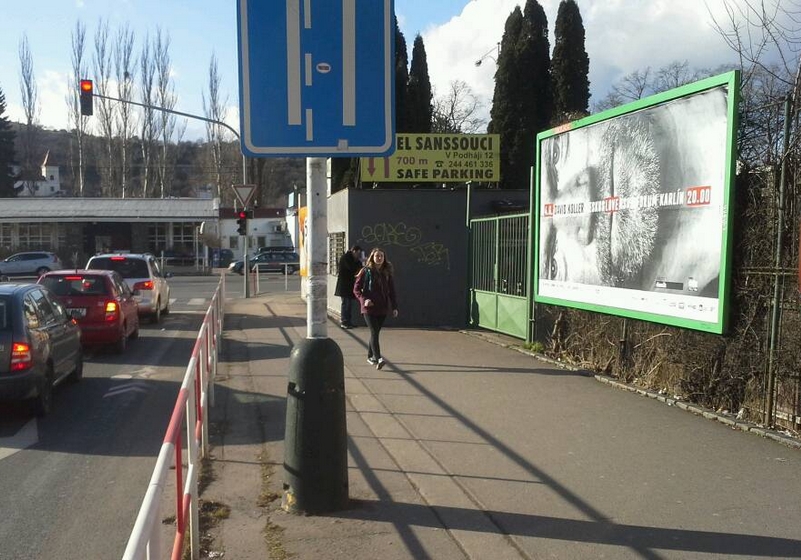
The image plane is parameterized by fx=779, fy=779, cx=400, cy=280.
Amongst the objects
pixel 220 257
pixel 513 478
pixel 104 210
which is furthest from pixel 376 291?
pixel 220 257

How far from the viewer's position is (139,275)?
19094mm

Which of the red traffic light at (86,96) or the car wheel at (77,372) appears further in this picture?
the red traffic light at (86,96)

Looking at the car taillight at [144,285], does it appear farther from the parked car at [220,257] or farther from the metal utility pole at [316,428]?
the parked car at [220,257]

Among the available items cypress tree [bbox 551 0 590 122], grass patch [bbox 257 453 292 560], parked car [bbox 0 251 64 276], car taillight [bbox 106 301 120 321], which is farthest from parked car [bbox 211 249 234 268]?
grass patch [bbox 257 453 292 560]

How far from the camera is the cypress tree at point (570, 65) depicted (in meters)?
33.6

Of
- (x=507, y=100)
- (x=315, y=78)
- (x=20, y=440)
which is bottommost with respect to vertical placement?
(x=20, y=440)

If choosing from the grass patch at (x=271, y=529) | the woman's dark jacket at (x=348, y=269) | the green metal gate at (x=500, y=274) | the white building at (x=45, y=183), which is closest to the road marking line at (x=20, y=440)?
the grass patch at (x=271, y=529)

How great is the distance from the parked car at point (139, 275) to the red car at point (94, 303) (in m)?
4.34

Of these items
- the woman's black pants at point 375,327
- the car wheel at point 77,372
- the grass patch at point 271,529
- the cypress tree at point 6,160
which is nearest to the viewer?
the grass patch at point 271,529

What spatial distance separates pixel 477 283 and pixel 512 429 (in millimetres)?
8548

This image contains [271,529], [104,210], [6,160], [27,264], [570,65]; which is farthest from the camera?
[6,160]

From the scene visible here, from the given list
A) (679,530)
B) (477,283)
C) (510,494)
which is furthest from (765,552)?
(477,283)

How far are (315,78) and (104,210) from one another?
52.0 m

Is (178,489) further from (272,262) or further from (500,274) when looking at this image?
(272,262)
